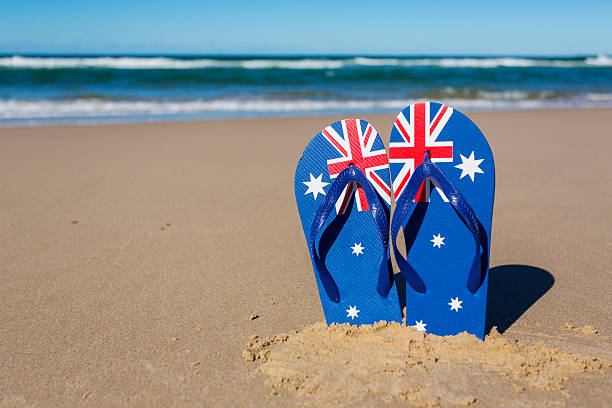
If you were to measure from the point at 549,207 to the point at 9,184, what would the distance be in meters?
3.62

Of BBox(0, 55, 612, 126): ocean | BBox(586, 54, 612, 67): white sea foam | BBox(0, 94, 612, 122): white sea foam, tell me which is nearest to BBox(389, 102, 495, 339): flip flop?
BBox(0, 55, 612, 126): ocean

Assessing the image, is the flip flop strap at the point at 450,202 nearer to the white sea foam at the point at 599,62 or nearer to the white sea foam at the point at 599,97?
the white sea foam at the point at 599,97

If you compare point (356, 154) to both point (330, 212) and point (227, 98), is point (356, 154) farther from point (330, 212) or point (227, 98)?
point (227, 98)

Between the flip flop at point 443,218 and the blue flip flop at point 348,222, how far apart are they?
0.26 ft

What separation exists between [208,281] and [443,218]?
40.0 inches

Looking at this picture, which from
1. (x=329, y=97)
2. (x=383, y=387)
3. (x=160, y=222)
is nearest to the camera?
(x=383, y=387)

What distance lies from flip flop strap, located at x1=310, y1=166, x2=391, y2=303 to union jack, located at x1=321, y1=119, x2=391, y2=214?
70mm

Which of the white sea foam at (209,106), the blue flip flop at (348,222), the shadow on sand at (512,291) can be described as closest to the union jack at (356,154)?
the blue flip flop at (348,222)

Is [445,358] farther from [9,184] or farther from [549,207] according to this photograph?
[9,184]

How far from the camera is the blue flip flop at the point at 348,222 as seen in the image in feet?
5.46

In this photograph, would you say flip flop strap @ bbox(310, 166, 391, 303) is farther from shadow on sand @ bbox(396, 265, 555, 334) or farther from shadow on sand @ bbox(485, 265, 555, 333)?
shadow on sand @ bbox(485, 265, 555, 333)

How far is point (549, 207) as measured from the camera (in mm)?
3000

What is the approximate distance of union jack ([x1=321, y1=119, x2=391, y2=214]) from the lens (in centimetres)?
172

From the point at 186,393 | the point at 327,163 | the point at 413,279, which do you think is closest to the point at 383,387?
the point at 413,279
